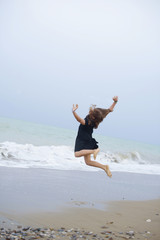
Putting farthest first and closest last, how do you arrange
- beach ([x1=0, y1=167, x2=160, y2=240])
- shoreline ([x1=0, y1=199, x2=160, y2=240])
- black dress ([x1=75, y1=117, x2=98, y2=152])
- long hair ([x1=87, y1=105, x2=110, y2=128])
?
black dress ([x1=75, y1=117, x2=98, y2=152]) < long hair ([x1=87, y1=105, x2=110, y2=128]) < beach ([x1=0, y1=167, x2=160, y2=240]) < shoreline ([x1=0, y1=199, x2=160, y2=240])

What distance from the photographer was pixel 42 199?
7.97 m

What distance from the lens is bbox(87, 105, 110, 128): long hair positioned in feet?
20.7

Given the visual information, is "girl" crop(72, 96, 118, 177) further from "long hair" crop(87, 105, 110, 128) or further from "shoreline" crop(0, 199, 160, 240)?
"shoreline" crop(0, 199, 160, 240)

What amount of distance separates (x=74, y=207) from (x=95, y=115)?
251cm

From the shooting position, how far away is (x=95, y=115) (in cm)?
630

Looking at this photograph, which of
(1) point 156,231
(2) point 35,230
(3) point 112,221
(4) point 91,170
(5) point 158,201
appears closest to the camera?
(2) point 35,230

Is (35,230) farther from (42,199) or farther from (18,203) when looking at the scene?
(42,199)

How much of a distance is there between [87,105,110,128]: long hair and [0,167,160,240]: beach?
1.99m

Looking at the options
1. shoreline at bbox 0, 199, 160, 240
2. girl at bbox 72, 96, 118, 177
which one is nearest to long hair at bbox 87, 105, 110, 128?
girl at bbox 72, 96, 118, 177

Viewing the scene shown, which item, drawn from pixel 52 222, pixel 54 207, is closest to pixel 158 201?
pixel 54 207

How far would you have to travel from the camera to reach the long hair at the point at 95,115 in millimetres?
6305

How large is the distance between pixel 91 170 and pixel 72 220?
7.51 m

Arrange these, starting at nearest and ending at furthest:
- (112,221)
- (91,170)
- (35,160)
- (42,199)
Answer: (112,221) < (42,199) < (91,170) < (35,160)

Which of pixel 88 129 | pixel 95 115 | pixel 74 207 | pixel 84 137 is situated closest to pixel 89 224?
pixel 74 207
